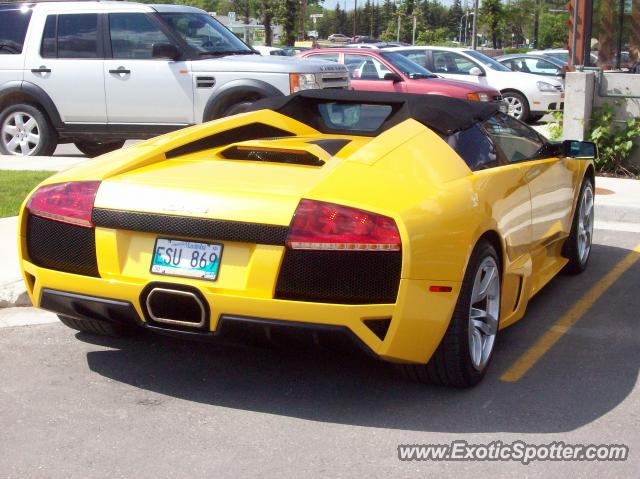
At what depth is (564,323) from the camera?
6.20 metres

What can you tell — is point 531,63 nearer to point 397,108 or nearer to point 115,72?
point 115,72

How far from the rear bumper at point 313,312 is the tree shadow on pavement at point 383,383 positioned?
0.75 feet

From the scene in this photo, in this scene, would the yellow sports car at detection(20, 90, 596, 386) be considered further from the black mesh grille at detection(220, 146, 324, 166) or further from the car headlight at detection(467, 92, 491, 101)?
the car headlight at detection(467, 92, 491, 101)

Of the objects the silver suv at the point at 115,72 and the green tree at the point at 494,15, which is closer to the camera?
the silver suv at the point at 115,72

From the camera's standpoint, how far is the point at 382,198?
440 cm

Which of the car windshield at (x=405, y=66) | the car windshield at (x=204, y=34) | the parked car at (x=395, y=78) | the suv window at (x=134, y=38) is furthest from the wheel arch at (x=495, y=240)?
the car windshield at (x=405, y=66)

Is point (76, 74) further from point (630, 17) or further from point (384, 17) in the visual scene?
point (384, 17)

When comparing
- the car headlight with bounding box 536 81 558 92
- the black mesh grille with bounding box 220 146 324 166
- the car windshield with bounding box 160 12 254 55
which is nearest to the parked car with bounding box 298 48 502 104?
the car headlight with bounding box 536 81 558 92

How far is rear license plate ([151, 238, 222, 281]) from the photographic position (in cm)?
441

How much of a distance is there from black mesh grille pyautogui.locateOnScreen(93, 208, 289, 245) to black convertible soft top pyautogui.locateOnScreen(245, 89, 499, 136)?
4.68ft

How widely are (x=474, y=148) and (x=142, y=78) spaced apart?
25.6ft

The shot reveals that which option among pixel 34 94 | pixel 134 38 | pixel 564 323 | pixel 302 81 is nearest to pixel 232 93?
pixel 302 81

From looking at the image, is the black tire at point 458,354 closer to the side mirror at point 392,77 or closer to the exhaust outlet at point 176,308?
the exhaust outlet at point 176,308

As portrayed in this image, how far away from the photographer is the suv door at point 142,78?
1238cm
